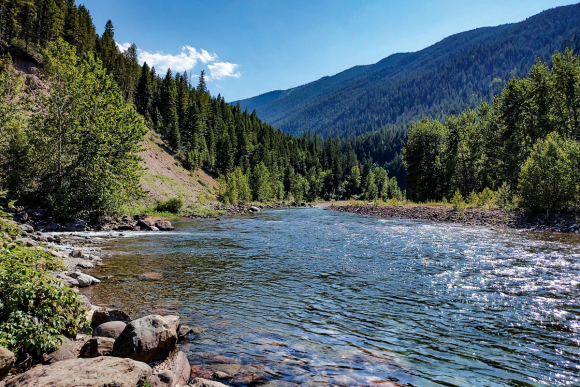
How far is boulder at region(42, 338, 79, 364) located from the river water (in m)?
2.08

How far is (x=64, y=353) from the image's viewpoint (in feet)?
18.2

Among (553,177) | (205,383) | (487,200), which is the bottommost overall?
(205,383)

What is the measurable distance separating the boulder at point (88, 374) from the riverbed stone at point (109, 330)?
177 cm

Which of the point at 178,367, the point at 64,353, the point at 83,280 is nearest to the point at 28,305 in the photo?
the point at 64,353

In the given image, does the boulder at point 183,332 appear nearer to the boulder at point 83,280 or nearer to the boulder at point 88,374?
the boulder at point 88,374

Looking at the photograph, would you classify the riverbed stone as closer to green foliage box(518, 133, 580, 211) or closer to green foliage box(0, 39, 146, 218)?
green foliage box(0, 39, 146, 218)

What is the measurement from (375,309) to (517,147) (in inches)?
1904

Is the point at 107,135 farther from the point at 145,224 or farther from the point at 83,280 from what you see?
the point at 83,280

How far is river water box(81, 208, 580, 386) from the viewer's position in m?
6.06

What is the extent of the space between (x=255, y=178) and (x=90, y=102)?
2722 inches

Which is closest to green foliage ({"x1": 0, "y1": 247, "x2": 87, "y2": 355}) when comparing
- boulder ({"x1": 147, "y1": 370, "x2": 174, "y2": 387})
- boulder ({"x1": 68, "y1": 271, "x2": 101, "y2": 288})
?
boulder ({"x1": 147, "y1": 370, "x2": 174, "y2": 387})

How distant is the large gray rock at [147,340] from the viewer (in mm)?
5902

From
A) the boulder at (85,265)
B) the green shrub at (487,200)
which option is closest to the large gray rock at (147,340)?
→ the boulder at (85,265)

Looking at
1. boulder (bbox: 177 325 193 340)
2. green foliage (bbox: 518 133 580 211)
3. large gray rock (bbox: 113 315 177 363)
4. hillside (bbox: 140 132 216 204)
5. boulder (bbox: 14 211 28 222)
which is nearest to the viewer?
large gray rock (bbox: 113 315 177 363)
